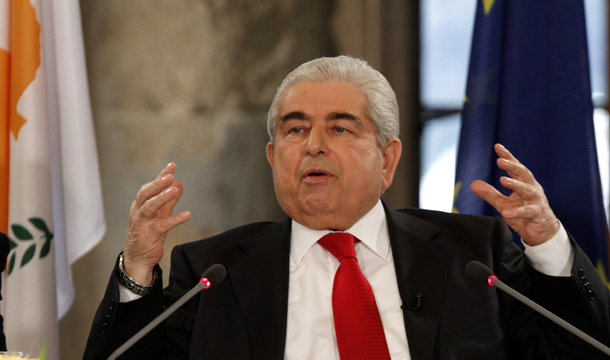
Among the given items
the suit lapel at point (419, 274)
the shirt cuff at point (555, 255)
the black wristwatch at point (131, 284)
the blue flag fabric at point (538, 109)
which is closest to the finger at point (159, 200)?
the black wristwatch at point (131, 284)

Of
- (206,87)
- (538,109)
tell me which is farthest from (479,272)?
(206,87)

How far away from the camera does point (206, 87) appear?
9.99ft

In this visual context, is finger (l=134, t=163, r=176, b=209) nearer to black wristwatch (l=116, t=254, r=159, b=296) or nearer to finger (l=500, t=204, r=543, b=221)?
black wristwatch (l=116, t=254, r=159, b=296)

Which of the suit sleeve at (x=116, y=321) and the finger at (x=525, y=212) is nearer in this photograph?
the finger at (x=525, y=212)

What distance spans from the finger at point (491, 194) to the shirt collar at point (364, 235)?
0.42 m

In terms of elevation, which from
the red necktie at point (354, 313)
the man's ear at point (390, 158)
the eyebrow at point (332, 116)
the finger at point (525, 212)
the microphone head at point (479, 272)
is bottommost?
the red necktie at point (354, 313)

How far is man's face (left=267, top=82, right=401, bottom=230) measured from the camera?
→ 2.00 metres

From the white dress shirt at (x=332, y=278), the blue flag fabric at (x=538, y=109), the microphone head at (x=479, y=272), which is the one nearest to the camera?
the microphone head at (x=479, y=272)

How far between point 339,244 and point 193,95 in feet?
4.51

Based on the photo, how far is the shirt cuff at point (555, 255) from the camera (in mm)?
1744

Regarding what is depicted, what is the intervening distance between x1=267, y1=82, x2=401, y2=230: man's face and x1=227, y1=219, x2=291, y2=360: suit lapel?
135 mm

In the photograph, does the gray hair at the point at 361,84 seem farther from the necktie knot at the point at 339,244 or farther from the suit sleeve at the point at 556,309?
the suit sleeve at the point at 556,309

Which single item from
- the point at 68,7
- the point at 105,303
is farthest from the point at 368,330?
the point at 68,7

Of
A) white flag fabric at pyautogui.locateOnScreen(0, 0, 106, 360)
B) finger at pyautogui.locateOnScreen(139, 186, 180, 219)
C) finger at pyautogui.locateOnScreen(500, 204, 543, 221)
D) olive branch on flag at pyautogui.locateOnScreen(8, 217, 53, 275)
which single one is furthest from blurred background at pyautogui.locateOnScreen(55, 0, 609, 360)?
finger at pyautogui.locateOnScreen(500, 204, 543, 221)
